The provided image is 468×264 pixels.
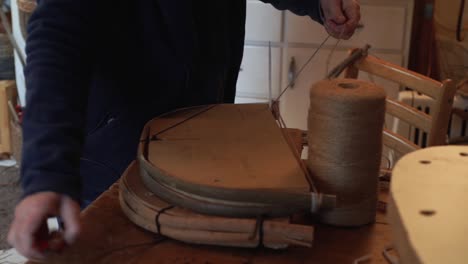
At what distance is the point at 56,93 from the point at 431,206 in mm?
410

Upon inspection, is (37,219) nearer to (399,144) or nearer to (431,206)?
(431,206)

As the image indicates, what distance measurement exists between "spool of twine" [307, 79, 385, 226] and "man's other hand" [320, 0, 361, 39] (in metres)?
0.24

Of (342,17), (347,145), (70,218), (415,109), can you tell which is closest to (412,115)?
(415,109)

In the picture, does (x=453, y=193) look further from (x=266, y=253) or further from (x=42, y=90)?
(x=42, y=90)

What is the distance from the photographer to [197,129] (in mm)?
794

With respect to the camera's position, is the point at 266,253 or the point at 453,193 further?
the point at 266,253

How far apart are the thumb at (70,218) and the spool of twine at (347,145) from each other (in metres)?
0.28

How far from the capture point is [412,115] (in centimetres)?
117

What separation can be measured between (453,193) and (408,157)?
0.21ft

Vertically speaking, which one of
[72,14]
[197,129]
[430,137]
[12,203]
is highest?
[72,14]

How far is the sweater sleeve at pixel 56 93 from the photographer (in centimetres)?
61

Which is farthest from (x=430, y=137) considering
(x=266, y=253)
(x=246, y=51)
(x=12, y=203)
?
(x=12, y=203)

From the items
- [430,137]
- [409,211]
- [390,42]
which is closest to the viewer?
[409,211]

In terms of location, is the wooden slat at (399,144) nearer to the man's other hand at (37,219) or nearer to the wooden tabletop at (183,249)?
the wooden tabletop at (183,249)
